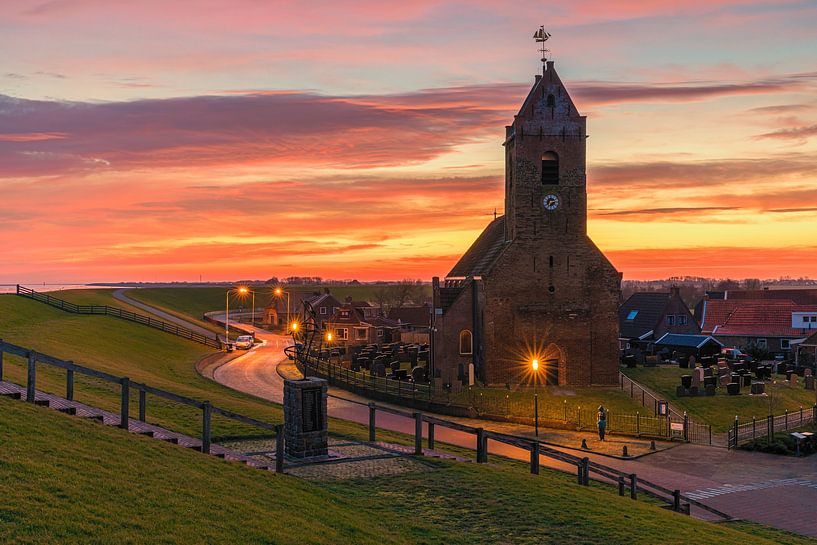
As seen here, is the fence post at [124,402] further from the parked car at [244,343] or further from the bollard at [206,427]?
the parked car at [244,343]

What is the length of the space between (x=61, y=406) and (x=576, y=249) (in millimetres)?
37500

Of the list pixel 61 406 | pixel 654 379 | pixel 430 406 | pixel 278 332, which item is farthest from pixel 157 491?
pixel 278 332

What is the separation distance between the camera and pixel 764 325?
74.9 metres

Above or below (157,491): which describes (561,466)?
below

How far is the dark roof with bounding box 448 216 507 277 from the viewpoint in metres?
52.6

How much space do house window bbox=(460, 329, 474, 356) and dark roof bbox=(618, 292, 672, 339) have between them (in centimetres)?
2779

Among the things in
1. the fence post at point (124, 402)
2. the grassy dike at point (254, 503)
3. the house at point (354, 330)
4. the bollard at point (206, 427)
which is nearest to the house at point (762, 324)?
the house at point (354, 330)

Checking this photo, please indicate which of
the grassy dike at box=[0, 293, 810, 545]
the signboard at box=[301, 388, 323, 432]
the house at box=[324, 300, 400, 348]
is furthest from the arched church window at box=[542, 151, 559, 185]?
the house at box=[324, 300, 400, 348]

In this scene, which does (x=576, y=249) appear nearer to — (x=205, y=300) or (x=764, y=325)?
(x=764, y=325)

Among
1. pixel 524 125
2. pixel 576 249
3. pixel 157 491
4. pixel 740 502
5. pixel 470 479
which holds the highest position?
pixel 524 125

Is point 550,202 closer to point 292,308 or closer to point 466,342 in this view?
point 466,342

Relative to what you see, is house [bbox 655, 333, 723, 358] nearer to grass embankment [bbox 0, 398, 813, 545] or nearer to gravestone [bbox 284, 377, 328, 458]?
grass embankment [bbox 0, 398, 813, 545]

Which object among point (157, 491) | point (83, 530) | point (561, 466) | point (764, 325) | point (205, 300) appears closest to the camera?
point (83, 530)

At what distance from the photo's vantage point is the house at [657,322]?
75.9 meters
